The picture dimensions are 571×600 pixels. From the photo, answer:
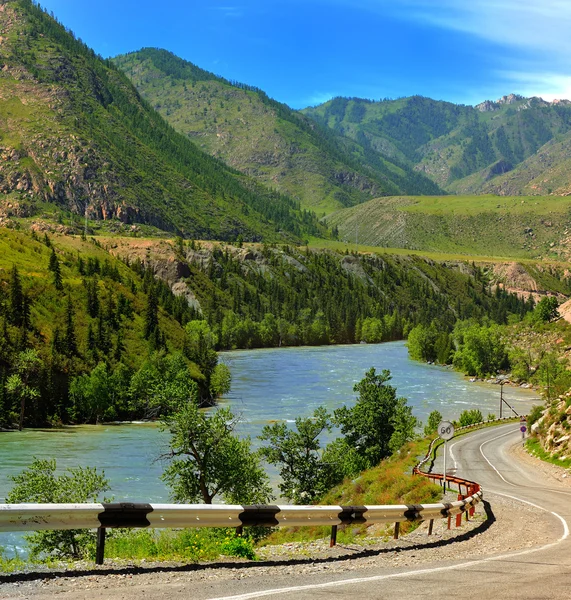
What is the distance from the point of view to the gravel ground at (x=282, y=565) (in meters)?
10.5

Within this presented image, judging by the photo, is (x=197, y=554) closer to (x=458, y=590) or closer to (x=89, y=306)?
(x=458, y=590)

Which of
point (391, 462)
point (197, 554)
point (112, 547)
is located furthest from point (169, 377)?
point (197, 554)

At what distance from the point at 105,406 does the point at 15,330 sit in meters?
17.1

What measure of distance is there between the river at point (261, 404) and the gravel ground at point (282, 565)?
1148 inches

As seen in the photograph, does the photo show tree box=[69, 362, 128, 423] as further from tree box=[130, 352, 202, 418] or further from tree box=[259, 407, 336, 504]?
tree box=[259, 407, 336, 504]

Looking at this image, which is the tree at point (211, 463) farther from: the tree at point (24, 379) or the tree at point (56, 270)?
the tree at point (56, 270)

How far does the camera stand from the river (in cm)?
6250

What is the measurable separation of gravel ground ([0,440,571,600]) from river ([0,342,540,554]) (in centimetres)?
2916

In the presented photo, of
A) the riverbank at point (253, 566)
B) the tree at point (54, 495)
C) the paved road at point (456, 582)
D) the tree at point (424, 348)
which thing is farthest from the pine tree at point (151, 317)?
the paved road at point (456, 582)

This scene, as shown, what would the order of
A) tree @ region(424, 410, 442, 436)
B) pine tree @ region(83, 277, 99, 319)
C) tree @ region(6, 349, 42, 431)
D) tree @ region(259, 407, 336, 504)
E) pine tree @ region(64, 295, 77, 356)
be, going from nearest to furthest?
tree @ region(259, 407, 336, 504) → tree @ region(424, 410, 442, 436) → tree @ region(6, 349, 42, 431) → pine tree @ region(64, 295, 77, 356) → pine tree @ region(83, 277, 99, 319)

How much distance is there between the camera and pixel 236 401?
376 ft

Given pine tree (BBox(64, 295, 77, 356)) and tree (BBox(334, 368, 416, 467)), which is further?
pine tree (BBox(64, 295, 77, 356))

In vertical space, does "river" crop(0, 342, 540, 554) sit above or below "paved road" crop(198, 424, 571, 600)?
below

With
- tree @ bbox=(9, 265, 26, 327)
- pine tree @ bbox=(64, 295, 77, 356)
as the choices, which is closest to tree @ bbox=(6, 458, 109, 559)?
pine tree @ bbox=(64, 295, 77, 356)
